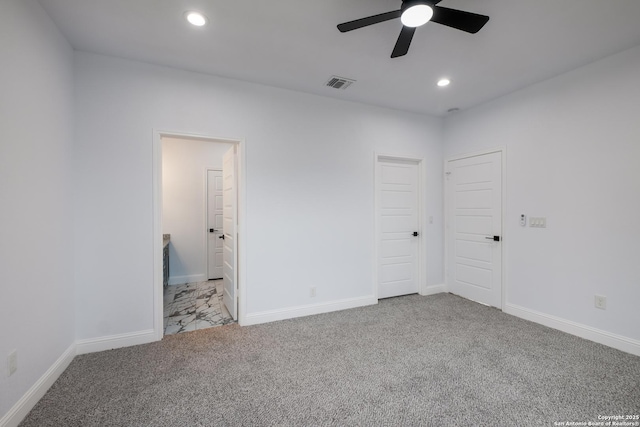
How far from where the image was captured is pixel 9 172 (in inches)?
65.3

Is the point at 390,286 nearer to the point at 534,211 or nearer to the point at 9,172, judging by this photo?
the point at 534,211

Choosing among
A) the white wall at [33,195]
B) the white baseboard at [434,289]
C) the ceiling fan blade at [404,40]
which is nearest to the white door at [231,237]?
the white wall at [33,195]

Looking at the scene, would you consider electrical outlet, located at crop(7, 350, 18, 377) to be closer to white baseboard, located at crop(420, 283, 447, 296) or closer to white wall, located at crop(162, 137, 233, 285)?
white wall, located at crop(162, 137, 233, 285)

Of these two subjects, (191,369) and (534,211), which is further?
(534,211)

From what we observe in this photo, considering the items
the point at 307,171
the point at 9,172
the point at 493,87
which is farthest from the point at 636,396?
the point at 9,172

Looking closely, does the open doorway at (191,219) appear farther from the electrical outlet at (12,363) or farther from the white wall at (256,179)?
the electrical outlet at (12,363)

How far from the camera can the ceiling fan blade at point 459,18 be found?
163cm

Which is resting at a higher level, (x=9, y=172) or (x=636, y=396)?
(x=9, y=172)

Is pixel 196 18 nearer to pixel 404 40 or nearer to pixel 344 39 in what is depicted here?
pixel 344 39

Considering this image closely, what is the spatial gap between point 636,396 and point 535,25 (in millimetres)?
2834

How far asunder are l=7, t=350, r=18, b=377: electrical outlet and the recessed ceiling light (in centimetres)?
255

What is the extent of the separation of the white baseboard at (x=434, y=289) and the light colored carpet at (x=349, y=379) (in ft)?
3.68

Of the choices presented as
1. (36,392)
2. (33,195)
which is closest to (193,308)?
(36,392)

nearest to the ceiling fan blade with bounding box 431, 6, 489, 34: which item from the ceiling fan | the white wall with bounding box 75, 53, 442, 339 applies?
the ceiling fan
